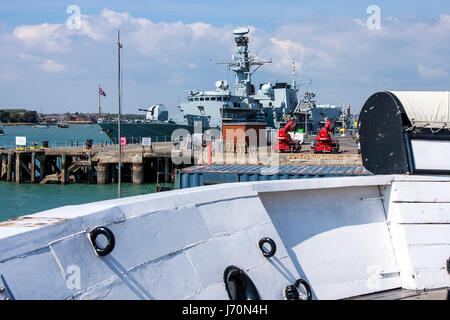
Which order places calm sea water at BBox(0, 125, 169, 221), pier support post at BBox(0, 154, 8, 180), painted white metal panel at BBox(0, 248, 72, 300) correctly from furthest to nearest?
pier support post at BBox(0, 154, 8, 180)
calm sea water at BBox(0, 125, 169, 221)
painted white metal panel at BBox(0, 248, 72, 300)

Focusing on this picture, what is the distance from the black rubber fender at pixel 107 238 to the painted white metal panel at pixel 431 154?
5.96 meters

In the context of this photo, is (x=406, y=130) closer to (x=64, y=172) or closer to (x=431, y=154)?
(x=431, y=154)

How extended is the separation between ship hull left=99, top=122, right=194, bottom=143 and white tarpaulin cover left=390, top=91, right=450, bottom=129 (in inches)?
1916

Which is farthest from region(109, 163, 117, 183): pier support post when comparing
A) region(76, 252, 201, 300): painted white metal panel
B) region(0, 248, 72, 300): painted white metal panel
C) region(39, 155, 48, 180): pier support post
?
region(0, 248, 72, 300): painted white metal panel

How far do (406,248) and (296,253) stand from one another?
87.9 inches

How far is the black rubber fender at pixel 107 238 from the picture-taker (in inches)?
198

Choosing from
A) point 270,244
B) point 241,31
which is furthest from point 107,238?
point 241,31

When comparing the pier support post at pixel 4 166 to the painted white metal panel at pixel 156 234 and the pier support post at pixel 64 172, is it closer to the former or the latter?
the pier support post at pixel 64 172

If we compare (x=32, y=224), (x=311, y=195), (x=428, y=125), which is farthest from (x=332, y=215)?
(x=32, y=224)

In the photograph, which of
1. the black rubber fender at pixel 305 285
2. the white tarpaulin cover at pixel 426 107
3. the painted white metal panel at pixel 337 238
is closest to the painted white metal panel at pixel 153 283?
the black rubber fender at pixel 305 285

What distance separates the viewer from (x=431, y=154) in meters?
8.40

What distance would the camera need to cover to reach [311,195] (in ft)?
26.1

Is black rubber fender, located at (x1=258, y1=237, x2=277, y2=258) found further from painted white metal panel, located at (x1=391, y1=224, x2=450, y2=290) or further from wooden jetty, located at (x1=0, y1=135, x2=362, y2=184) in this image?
wooden jetty, located at (x1=0, y1=135, x2=362, y2=184)

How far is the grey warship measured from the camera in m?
59.7
